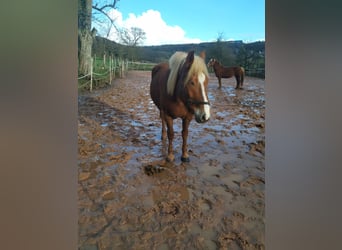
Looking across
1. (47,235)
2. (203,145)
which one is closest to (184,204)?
(203,145)

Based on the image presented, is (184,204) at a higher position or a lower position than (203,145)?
lower

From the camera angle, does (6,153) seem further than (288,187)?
No

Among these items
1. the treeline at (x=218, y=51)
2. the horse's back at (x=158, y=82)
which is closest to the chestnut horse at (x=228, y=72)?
the treeline at (x=218, y=51)

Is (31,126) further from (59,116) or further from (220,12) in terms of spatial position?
(220,12)

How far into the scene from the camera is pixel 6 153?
1.49m

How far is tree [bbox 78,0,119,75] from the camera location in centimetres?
160

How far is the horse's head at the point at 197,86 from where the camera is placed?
1597 mm

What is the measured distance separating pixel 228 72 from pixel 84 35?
848 millimetres

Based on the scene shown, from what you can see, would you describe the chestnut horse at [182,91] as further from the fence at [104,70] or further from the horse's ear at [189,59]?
the fence at [104,70]

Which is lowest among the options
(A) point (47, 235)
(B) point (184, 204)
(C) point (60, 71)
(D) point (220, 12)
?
(A) point (47, 235)

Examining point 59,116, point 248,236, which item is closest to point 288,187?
point 248,236

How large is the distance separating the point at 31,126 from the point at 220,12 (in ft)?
4.05

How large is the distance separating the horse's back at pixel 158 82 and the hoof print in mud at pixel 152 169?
352mm

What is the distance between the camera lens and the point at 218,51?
1613mm
